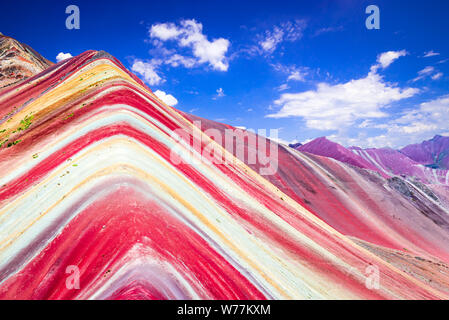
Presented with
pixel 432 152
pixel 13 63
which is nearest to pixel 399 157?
pixel 432 152

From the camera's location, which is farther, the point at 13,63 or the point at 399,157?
the point at 399,157

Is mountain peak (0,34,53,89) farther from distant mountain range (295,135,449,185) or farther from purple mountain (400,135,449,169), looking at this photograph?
purple mountain (400,135,449,169)

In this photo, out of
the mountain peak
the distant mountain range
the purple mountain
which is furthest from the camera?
the purple mountain

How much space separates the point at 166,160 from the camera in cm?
1147

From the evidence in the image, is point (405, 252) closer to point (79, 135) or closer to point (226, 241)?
point (226, 241)

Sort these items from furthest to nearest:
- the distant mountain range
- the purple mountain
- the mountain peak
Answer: the purple mountain < the distant mountain range < the mountain peak

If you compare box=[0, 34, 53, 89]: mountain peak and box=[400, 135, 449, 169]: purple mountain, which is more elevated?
box=[400, 135, 449, 169]: purple mountain

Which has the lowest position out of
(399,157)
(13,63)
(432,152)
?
(13,63)

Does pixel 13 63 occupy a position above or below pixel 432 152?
below

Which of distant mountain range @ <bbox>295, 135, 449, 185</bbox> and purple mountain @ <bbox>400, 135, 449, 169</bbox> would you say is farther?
purple mountain @ <bbox>400, 135, 449, 169</bbox>

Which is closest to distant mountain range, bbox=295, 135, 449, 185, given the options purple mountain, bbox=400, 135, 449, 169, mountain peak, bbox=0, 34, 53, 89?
purple mountain, bbox=400, 135, 449, 169

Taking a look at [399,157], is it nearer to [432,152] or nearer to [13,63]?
[432,152]
